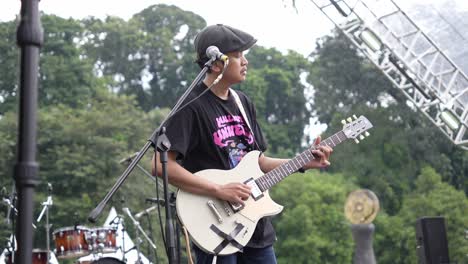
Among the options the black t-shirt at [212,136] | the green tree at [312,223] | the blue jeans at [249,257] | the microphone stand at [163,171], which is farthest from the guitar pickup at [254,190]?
the green tree at [312,223]

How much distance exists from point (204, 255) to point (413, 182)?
38214 mm

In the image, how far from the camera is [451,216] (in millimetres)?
35469

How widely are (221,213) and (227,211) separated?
4 cm

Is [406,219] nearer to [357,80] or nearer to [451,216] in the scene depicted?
[451,216]

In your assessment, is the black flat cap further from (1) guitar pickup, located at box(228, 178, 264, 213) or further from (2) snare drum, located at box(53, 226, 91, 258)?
(2) snare drum, located at box(53, 226, 91, 258)

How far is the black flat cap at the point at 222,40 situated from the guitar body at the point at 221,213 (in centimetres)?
64

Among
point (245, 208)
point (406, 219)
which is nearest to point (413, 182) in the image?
point (406, 219)

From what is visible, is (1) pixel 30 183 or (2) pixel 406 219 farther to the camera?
(2) pixel 406 219

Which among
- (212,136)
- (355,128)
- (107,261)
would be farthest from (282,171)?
(107,261)

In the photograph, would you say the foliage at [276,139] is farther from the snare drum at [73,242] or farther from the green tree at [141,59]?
the snare drum at [73,242]

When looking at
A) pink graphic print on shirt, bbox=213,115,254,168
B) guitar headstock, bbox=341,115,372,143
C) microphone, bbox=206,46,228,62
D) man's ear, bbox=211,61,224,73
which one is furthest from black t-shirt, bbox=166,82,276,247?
guitar headstock, bbox=341,115,372,143

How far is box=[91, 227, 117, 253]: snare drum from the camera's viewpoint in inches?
534

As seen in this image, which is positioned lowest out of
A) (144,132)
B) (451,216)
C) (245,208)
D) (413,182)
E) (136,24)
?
(245,208)

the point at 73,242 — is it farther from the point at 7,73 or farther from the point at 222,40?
the point at 7,73
